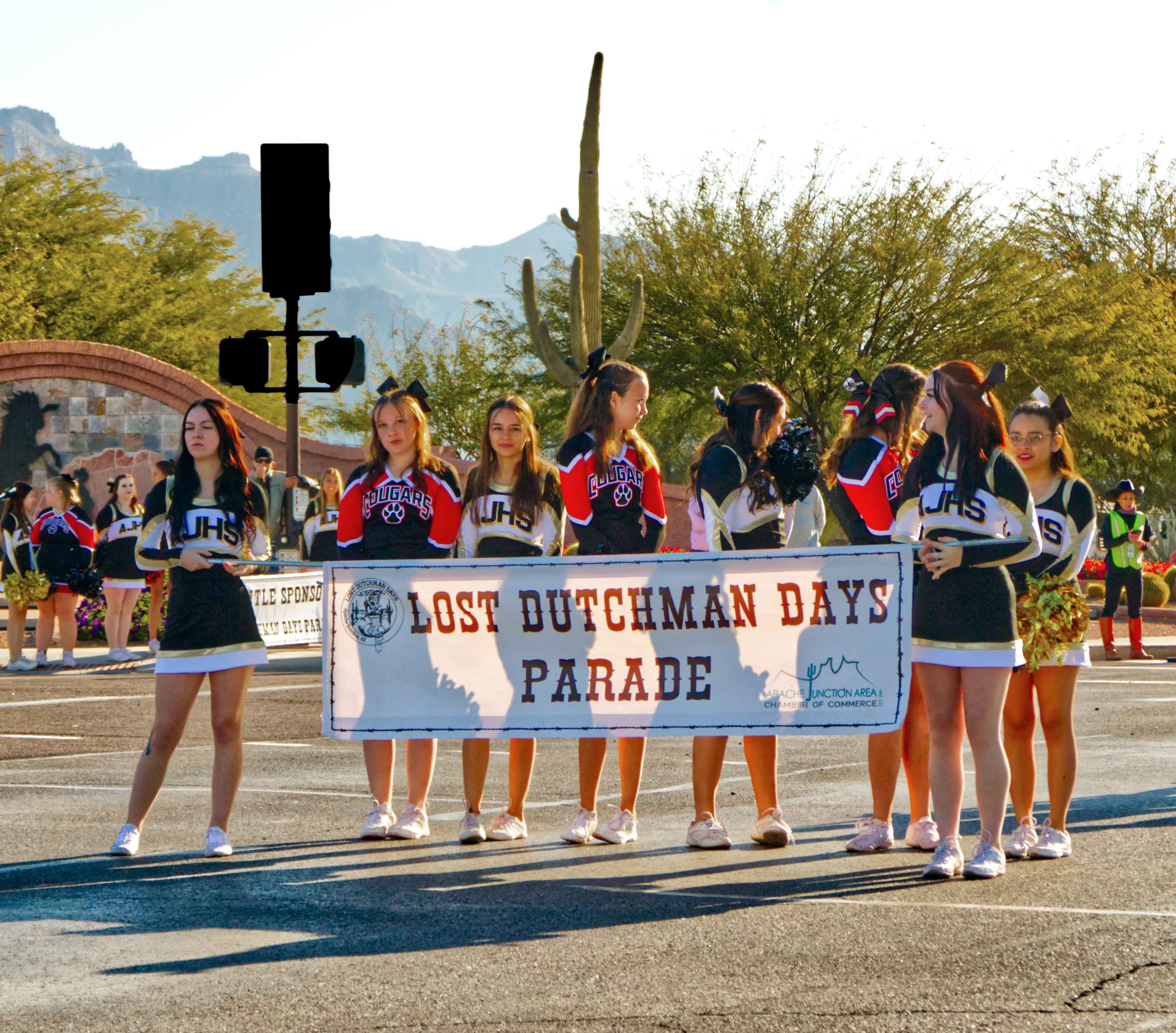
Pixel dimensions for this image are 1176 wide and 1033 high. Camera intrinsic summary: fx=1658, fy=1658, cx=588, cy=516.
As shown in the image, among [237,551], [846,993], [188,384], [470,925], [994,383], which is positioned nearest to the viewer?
[846,993]

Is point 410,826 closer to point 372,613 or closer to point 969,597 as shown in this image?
point 372,613

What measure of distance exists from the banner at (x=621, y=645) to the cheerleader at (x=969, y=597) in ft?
0.61

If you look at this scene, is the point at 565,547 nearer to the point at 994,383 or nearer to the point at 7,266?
the point at 994,383

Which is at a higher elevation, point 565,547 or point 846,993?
point 565,547

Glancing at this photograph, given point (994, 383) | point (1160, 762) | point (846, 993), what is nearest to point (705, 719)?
point (994, 383)

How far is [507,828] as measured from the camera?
7902mm

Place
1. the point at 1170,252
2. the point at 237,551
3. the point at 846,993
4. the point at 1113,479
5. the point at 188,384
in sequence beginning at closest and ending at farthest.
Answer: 1. the point at 846,993
2. the point at 237,551
3. the point at 188,384
4. the point at 1113,479
5. the point at 1170,252

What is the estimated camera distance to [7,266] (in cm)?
4734

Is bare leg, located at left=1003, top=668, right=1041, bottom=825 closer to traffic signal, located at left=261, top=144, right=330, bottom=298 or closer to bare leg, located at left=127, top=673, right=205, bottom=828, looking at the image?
bare leg, located at left=127, top=673, right=205, bottom=828

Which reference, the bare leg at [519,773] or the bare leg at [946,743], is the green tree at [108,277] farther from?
the bare leg at [946,743]

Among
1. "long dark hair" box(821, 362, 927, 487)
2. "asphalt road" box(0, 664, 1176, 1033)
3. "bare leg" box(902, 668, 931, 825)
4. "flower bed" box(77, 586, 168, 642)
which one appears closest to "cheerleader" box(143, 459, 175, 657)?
"flower bed" box(77, 586, 168, 642)

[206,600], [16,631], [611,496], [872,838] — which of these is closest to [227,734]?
[206,600]

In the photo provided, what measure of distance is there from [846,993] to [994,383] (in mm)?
2914

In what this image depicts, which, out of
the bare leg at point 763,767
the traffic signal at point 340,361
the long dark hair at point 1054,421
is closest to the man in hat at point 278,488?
the traffic signal at point 340,361
